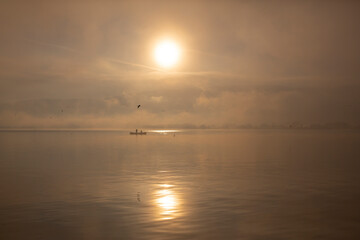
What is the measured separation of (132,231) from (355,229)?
Answer: 42.6 ft

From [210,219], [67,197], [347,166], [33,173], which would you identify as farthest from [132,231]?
[347,166]

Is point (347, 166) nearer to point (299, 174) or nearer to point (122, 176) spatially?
point (299, 174)

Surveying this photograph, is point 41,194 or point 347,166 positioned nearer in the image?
point 41,194

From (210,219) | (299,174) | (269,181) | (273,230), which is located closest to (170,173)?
(269,181)

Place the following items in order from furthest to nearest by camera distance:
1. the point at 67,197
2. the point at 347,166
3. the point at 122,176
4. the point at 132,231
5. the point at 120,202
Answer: the point at 347,166
the point at 122,176
the point at 67,197
the point at 120,202
the point at 132,231

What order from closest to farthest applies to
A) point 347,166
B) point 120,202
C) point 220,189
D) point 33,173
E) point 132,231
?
point 132,231 < point 120,202 < point 220,189 < point 33,173 < point 347,166

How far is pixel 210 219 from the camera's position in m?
24.9

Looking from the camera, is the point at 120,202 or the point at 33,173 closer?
the point at 120,202

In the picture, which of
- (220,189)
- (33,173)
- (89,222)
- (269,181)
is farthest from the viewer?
(33,173)

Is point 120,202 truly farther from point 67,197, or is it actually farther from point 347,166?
point 347,166

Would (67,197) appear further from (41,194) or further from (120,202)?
(120,202)

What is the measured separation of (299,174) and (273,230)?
87.7ft

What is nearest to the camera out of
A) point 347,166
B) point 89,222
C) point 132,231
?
point 132,231

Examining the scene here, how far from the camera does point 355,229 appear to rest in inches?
901
